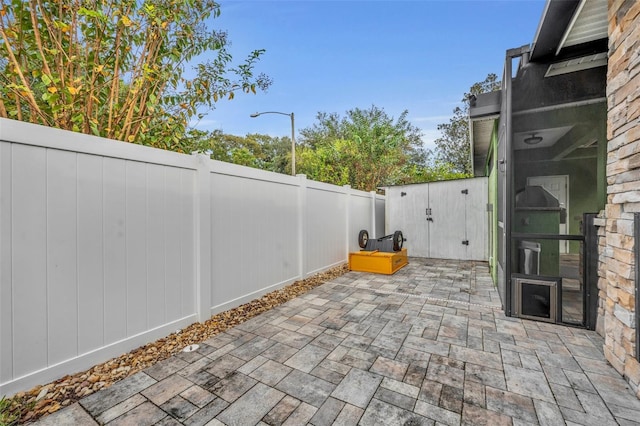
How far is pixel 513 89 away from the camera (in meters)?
3.11

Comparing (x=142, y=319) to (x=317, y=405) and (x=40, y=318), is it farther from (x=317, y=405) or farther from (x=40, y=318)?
(x=317, y=405)

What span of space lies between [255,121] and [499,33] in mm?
7513

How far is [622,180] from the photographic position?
1.91 metres

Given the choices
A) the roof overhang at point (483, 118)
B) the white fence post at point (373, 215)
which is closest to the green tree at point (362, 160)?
the white fence post at point (373, 215)

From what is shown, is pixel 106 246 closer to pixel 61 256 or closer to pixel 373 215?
pixel 61 256

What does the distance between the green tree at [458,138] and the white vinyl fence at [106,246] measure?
1570 centimetres

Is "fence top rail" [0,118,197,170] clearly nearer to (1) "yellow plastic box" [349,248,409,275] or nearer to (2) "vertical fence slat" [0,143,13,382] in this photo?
(2) "vertical fence slat" [0,143,13,382]

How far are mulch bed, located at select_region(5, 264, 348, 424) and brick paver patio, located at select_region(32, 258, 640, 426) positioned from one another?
0.35 ft

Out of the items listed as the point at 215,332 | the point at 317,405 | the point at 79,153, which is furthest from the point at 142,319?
the point at 317,405

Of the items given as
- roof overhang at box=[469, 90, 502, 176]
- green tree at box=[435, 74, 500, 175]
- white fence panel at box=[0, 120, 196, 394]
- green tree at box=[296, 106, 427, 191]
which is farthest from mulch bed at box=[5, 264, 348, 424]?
green tree at box=[435, 74, 500, 175]

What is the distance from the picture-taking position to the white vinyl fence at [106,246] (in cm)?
164

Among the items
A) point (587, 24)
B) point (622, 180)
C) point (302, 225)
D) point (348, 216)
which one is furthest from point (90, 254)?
point (348, 216)

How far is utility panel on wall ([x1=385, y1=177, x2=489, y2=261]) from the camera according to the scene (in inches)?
258

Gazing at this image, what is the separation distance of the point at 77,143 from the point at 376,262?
4.65 metres
